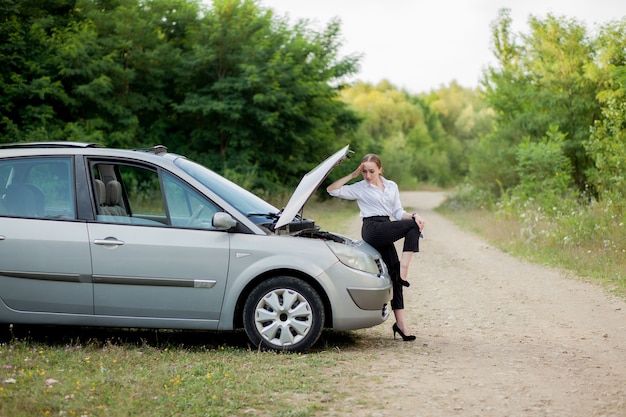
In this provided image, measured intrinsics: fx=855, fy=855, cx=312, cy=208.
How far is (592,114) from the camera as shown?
27.2 meters

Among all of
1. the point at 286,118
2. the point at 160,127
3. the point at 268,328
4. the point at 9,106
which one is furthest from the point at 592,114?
the point at 268,328

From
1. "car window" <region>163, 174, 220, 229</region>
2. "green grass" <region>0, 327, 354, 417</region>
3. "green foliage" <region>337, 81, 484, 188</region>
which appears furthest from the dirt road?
"green foliage" <region>337, 81, 484, 188</region>

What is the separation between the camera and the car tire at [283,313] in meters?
7.36

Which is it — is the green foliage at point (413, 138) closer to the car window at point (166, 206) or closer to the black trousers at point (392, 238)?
the black trousers at point (392, 238)

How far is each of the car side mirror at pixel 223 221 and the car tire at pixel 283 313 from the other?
0.58m

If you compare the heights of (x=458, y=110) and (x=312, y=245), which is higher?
(x=458, y=110)

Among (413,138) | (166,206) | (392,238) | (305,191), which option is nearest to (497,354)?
(392,238)

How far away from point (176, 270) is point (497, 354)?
3002 mm

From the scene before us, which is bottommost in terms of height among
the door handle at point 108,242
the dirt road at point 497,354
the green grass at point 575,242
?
the dirt road at point 497,354

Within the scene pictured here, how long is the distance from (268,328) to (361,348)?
3.54 feet

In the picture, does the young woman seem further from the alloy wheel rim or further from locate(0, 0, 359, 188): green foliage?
locate(0, 0, 359, 188): green foliage

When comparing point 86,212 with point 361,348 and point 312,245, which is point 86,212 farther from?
point 361,348

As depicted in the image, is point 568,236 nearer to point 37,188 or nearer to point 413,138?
point 37,188

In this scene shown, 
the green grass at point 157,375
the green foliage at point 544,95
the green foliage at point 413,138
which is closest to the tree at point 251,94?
the green foliage at point 544,95
